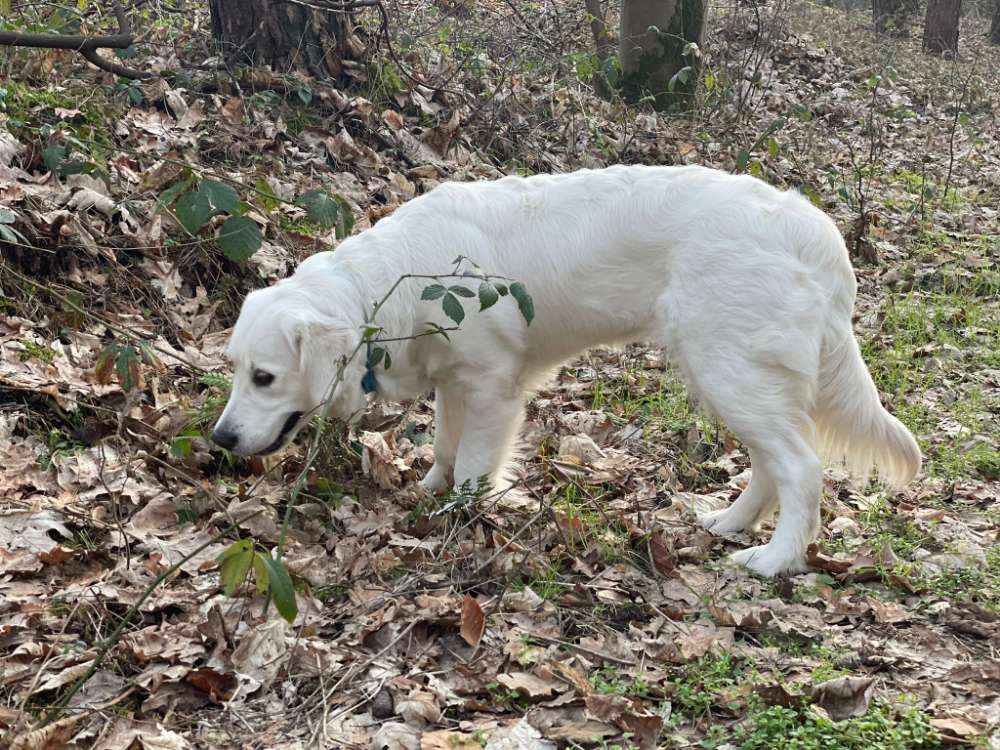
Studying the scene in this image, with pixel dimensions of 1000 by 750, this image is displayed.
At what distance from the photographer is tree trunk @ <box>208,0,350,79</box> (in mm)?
7484

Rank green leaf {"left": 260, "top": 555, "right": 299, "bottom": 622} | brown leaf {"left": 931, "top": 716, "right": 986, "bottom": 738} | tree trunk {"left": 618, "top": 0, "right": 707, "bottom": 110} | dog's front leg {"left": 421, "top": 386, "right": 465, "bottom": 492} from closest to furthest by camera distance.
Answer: green leaf {"left": 260, "top": 555, "right": 299, "bottom": 622} < brown leaf {"left": 931, "top": 716, "right": 986, "bottom": 738} < dog's front leg {"left": 421, "top": 386, "right": 465, "bottom": 492} < tree trunk {"left": 618, "top": 0, "right": 707, "bottom": 110}

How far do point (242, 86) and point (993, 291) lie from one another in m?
5.62

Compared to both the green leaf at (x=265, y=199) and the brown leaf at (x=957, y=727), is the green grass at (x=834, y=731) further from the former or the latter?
the green leaf at (x=265, y=199)

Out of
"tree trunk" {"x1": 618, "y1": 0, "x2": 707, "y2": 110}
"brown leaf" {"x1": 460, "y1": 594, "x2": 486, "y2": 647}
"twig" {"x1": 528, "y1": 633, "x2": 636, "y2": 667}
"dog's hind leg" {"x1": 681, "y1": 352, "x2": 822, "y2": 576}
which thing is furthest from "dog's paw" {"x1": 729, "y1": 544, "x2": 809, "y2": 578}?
"tree trunk" {"x1": 618, "y1": 0, "x2": 707, "y2": 110}

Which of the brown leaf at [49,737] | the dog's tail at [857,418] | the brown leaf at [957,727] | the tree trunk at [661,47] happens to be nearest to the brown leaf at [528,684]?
the brown leaf at [957,727]

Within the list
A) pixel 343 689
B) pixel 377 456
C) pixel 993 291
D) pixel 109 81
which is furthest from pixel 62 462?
pixel 993 291

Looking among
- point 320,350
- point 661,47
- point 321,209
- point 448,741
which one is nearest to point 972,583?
point 448,741

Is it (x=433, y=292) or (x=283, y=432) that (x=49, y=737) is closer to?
(x=283, y=432)

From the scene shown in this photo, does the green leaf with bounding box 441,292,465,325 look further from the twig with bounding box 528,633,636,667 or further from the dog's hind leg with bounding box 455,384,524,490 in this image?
the twig with bounding box 528,633,636,667

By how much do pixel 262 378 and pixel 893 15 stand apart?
17.4m

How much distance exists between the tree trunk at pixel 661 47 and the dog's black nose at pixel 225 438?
683 cm

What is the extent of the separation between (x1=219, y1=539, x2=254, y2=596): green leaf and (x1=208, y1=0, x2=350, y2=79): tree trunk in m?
6.03

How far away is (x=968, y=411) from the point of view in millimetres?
5293

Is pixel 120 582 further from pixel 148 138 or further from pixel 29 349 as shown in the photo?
pixel 148 138
